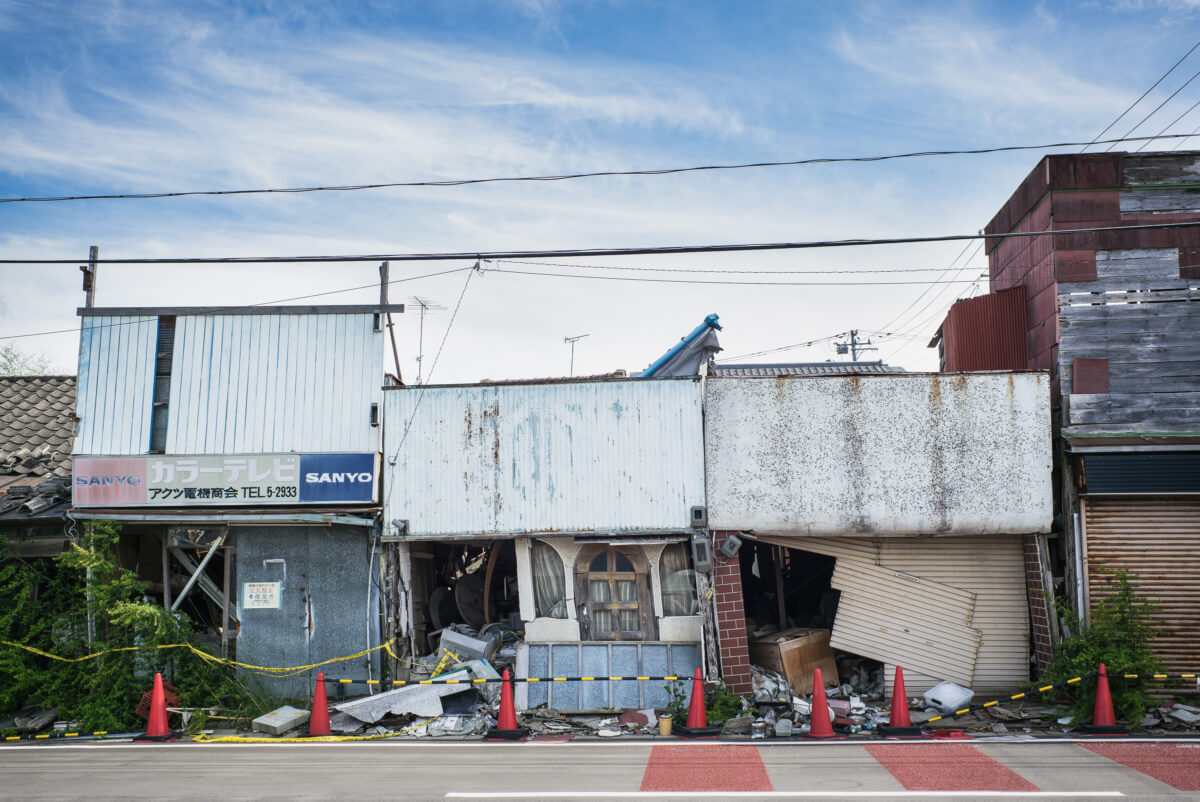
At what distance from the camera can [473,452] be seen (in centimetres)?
1620

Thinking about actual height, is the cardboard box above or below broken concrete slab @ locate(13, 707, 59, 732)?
above

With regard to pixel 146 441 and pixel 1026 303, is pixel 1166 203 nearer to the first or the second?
pixel 1026 303

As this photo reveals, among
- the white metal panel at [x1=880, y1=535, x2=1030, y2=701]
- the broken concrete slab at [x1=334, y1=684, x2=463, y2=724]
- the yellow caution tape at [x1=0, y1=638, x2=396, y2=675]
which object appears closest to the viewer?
the broken concrete slab at [x1=334, y1=684, x2=463, y2=724]

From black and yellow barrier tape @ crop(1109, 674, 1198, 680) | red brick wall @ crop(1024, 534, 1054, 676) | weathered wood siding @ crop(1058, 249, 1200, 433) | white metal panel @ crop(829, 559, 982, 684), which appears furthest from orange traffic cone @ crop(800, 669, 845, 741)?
weathered wood siding @ crop(1058, 249, 1200, 433)

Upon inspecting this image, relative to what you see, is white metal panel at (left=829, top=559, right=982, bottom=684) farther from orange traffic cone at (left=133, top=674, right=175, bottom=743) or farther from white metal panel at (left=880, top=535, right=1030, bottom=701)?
orange traffic cone at (left=133, top=674, right=175, bottom=743)

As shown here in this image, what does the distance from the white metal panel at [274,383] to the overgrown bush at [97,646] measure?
2463mm

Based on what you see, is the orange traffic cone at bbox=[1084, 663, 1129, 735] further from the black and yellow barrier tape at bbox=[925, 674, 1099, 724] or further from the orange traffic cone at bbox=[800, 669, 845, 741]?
the orange traffic cone at bbox=[800, 669, 845, 741]

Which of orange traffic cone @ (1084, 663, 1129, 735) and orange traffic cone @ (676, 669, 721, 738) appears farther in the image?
orange traffic cone @ (676, 669, 721, 738)

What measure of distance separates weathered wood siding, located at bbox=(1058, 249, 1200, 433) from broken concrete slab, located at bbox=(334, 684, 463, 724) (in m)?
11.0

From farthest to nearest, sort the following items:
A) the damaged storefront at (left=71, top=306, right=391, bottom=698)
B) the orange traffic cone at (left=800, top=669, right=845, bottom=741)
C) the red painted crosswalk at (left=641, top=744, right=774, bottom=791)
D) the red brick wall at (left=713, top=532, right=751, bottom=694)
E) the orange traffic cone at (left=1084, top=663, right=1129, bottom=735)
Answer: the damaged storefront at (left=71, top=306, right=391, bottom=698), the red brick wall at (left=713, top=532, right=751, bottom=694), the orange traffic cone at (left=800, top=669, right=845, bottom=741), the orange traffic cone at (left=1084, top=663, right=1129, bottom=735), the red painted crosswalk at (left=641, top=744, right=774, bottom=791)

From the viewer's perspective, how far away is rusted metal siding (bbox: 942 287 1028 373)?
17250 mm

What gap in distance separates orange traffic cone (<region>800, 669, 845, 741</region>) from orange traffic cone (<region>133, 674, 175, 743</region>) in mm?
9413

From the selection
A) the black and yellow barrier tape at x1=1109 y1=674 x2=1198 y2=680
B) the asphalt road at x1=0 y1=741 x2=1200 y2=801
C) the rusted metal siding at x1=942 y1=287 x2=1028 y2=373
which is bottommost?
the asphalt road at x1=0 y1=741 x2=1200 y2=801

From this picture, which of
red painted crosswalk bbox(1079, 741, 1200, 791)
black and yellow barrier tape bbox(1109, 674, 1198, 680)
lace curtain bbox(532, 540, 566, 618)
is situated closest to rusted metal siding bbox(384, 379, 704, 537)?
lace curtain bbox(532, 540, 566, 618)
